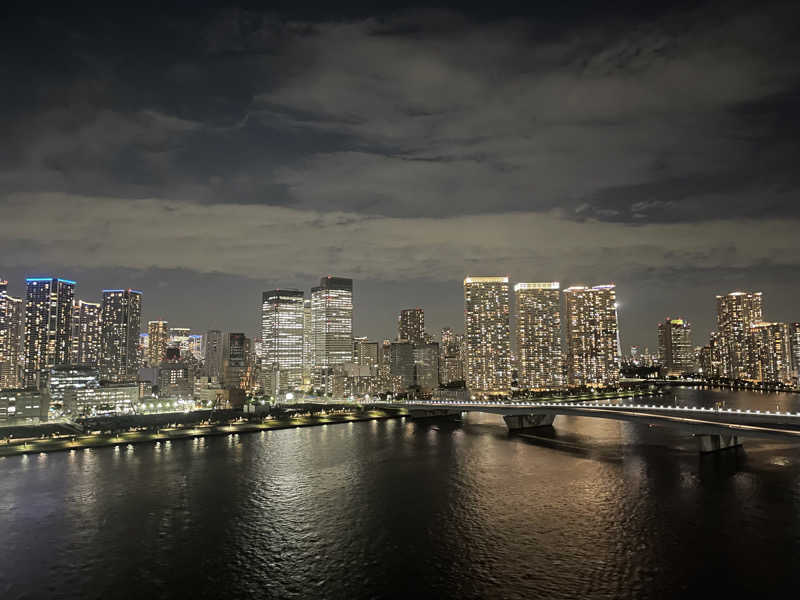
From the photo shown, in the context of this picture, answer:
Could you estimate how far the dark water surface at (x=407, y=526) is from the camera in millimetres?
29266

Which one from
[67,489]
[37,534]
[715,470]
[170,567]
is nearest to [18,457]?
[67,489]

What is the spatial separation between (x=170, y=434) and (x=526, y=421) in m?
65.9

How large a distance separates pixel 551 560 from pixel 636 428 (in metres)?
73.0

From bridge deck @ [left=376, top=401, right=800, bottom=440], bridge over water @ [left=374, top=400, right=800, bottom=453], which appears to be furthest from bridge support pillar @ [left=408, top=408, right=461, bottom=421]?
bridge deck @ [left=376, top=401, right=800, bottom=440]

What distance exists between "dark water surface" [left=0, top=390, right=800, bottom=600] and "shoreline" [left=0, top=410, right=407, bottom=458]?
9428mm

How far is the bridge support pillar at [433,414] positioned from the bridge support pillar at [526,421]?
28926 mm

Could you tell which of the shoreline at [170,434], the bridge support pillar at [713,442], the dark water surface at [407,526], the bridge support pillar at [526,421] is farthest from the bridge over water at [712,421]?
the shoreline at [170,434]

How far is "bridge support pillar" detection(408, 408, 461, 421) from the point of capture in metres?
126

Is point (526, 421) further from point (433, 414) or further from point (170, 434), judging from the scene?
point (170, 434)

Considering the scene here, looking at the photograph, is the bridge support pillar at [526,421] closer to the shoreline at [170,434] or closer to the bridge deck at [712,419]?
the bridge deck at [712,419]

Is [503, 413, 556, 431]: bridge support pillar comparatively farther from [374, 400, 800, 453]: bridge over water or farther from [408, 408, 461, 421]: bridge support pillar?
[408, 408, 461, 421]: bridge support pillar

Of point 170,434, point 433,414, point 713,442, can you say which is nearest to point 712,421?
point 713,442

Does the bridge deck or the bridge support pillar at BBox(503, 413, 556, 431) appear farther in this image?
the bridge support pillar at BBox(503, 413, 556, 431)

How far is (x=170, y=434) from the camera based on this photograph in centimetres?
9219
